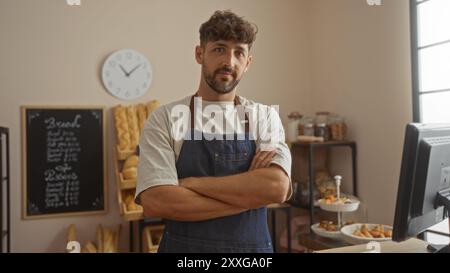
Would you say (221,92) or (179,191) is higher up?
(221,92)

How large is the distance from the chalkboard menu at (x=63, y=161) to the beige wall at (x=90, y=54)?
6cm

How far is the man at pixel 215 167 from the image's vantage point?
1.13m

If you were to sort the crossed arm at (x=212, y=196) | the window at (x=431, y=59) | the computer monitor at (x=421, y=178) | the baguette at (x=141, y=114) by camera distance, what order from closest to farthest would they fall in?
the computer monitor at (x=421, y=178) < the crossed arm at (x=212, y=196) < the window at (x=431, y=59) < the baguette at (x=141, y=114)

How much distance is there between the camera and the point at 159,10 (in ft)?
9.18

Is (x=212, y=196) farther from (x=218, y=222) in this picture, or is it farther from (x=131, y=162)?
(x=131, y=162)

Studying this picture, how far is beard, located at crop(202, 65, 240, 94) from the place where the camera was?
1203mm

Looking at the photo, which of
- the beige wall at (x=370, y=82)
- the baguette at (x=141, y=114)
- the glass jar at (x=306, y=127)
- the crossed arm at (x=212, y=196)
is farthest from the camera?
the glass jar at (x=306, y=127)

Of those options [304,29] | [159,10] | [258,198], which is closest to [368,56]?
[304,29]

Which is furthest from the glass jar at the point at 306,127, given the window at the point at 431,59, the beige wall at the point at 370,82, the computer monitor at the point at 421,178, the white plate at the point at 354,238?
the computer monitor at the point at 421,178

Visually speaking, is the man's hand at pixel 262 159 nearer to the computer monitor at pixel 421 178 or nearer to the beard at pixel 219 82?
the beard at pixel 219 82

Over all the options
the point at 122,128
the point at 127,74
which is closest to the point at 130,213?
the point at 122,128

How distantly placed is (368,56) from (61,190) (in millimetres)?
2283

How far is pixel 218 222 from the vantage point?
1.16 m
